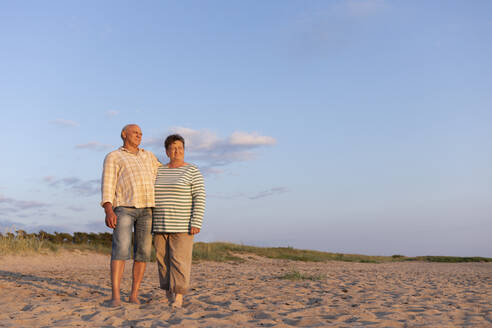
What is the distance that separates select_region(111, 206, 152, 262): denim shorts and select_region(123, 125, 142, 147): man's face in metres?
0.87

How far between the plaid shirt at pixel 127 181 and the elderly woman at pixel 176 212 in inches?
5.6

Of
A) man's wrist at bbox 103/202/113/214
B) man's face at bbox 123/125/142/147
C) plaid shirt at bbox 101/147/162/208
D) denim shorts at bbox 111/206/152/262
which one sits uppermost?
man's face at bbox 123/125/142/147

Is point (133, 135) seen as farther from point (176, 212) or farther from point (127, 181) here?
point (176, 212)

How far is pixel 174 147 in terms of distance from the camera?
5.48 metres

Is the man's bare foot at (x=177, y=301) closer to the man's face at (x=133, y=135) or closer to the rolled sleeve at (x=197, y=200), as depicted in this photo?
the rolled sleeve at (x=197, y=200)

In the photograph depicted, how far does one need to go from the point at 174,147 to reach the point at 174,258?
4.61 feet

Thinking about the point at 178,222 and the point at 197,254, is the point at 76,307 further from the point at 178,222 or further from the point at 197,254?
the point at 197,254

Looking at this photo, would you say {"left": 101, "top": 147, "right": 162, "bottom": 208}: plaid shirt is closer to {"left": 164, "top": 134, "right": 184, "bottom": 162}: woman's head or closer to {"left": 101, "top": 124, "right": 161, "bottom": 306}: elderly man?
{"left": 101, "top": 124, "right": 161, "bottom": 306}: elderly man

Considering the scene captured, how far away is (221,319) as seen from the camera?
202 inches

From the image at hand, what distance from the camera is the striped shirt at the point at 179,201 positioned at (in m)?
5.32

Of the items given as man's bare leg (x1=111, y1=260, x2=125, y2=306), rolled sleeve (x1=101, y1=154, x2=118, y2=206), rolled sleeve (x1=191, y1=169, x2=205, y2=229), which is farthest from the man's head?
man's bare leg (x1=111, y1=260, x2=125, y2=306)

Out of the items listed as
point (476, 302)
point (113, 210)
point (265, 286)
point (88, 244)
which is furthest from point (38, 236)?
point (476, 302)

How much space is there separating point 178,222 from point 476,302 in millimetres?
4722

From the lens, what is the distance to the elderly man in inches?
214
